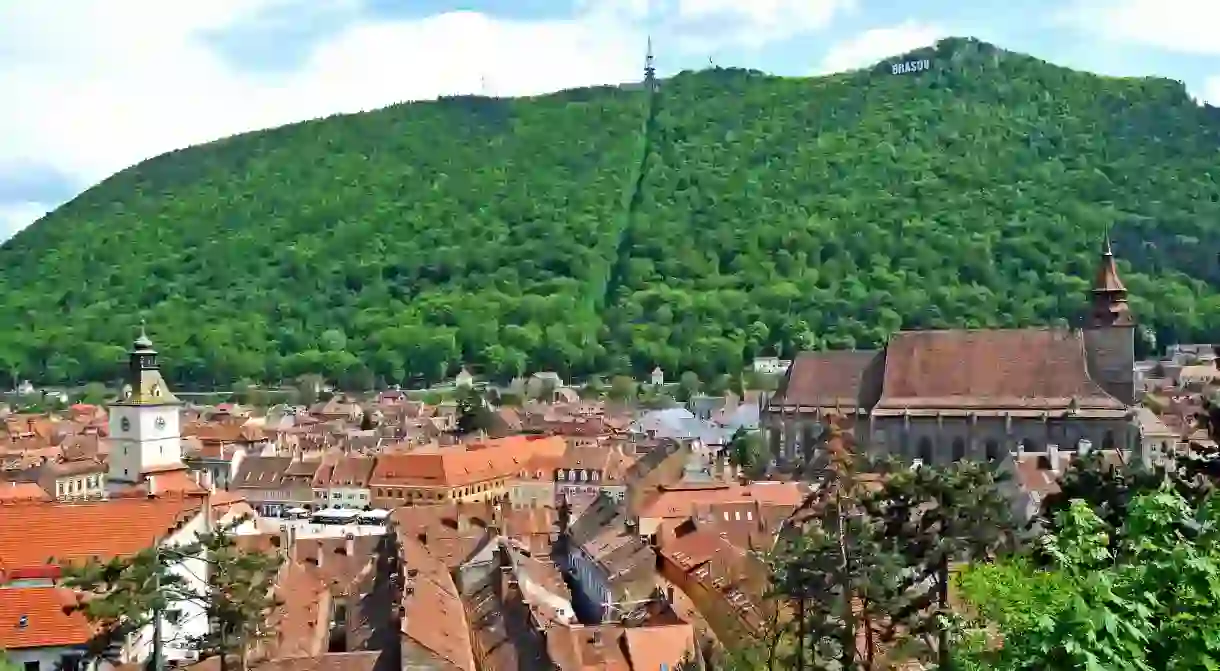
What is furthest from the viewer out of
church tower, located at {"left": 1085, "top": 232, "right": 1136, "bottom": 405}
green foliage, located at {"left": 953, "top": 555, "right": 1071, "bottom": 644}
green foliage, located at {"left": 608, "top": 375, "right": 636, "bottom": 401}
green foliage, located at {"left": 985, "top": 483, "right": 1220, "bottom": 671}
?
green foliage, located at {"left": 608, "top": 375, "right": 636, "bottom": 401}

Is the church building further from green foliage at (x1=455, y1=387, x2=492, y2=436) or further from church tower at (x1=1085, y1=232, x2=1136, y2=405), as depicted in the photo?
green foliage at (x1=455, y1=387, x2=492, y2=436)

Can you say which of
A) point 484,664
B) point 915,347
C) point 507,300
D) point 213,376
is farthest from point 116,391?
point 484,664

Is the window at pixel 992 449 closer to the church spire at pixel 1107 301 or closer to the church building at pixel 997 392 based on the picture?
the church building at pixel 997 392

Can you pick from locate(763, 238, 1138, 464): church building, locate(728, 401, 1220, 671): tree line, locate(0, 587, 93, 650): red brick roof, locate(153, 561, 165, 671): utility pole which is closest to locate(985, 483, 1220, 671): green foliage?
locate(728, 401, 1220, 671): tree line

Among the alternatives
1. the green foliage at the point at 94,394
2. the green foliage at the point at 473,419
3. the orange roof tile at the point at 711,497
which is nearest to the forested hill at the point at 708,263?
the green foliage at the point at 94,394

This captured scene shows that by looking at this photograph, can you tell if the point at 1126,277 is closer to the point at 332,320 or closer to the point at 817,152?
the point at 817,152
